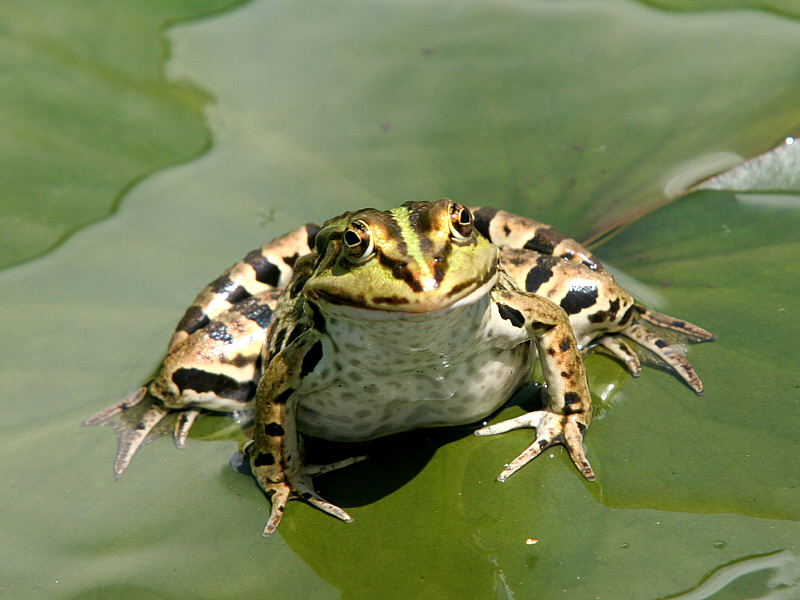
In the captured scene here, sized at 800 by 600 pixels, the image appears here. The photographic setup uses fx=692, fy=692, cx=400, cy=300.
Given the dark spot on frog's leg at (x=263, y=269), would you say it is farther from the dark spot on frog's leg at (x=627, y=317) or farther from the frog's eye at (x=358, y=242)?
the dark spot on frog's leg at (x=627, y=317)

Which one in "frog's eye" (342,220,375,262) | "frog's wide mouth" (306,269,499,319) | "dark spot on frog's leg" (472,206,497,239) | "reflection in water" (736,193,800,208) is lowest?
"reflection in water" (736,193,800,208)

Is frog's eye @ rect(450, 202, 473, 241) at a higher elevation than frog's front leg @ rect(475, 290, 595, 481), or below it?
higher

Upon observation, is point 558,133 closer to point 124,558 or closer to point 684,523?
point 684,523

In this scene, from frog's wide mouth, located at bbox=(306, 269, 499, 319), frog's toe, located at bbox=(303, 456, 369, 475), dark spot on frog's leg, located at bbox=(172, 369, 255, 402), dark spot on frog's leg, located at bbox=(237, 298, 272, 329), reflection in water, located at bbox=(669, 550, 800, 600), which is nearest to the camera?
reflection in water, located at bbox=(669, 550, 800, 600)

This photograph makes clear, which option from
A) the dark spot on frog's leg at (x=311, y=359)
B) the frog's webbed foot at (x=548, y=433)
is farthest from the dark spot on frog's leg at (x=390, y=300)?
the frog's webbed foot at (x=548, y=433)

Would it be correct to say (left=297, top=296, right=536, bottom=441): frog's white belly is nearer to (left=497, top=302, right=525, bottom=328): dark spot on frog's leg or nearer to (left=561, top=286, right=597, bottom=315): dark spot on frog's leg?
(left=497, top=302, right=525, bottom=328): dark spot on frog's leg

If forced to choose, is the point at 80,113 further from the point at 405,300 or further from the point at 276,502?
the point at 405,300

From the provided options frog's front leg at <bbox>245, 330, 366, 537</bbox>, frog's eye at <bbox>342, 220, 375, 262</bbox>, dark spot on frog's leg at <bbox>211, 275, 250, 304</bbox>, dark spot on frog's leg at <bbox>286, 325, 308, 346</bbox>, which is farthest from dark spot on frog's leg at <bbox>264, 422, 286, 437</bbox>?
dark spot on frog's leg at <bbox>211, 275, 250, 304</bbox>
